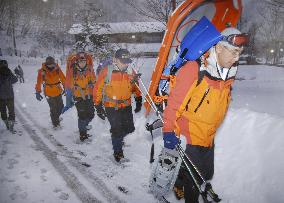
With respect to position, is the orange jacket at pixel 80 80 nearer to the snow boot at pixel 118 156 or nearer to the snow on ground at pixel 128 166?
the snow on ground at pixel 128 166

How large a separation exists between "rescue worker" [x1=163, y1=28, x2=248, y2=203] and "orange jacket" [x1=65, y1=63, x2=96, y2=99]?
5010mm

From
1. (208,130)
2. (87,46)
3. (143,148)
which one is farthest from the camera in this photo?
(87,46)

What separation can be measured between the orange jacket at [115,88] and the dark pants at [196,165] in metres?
2.95

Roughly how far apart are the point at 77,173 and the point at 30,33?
73532 mm

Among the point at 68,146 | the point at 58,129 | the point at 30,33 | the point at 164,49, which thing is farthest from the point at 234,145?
the point at 30,33

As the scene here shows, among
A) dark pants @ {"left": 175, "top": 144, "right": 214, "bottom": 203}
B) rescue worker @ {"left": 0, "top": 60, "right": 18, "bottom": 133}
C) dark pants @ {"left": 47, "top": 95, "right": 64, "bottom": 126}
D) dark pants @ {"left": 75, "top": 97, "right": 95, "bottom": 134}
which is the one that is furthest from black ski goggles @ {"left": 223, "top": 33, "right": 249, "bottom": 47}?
rescue worker @ {"left": 0, "top": 60, "right": 18, "bottom": 133}

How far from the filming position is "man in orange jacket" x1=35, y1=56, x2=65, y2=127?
Answer: 30.7ft

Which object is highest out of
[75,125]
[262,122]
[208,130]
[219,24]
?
[219,24]

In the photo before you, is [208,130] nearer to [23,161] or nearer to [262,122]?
[262,122]

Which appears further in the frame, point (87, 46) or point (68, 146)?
point (87, 46)

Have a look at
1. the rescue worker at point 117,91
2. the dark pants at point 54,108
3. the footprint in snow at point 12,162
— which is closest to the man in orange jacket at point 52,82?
the dark pants at point 54,108

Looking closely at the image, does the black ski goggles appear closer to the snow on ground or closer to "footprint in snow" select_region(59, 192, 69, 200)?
the snow on ground

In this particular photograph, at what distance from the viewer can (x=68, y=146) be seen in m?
7.77

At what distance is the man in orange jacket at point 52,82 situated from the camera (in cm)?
937
